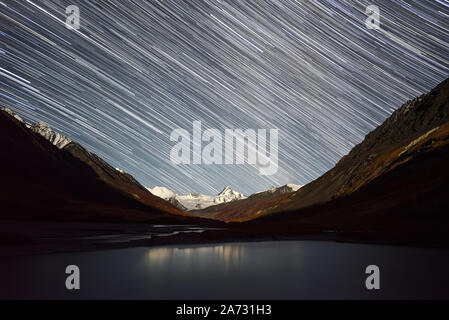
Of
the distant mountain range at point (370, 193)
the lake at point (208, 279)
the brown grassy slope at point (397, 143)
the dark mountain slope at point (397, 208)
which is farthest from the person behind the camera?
the brown grassy slope at point (397, 143)

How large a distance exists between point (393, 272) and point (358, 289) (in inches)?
339

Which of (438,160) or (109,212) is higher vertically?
(438,160)

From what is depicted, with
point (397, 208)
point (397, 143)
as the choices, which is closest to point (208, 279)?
point (397, 208)

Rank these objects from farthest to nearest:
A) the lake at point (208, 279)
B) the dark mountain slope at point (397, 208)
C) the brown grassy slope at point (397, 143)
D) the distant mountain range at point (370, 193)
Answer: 1. the brown grassy slope at point (397, 143)
2. the distant mountain range at point (370, 193)
3. the dark mountain slope at point (397, 208)
4. the lake at point (208, 279)

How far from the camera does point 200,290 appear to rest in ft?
65.3

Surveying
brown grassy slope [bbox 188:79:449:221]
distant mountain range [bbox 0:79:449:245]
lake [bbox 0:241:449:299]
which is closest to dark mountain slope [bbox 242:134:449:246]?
distant mountain range [bbox 0:79:449:245]

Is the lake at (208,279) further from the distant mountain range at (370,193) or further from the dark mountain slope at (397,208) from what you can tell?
the dark mountain slope at (397,208)

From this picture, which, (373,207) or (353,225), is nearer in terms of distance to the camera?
(353,225)

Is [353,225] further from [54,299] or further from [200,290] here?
[54,299]

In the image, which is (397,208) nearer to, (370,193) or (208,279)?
(370,193)

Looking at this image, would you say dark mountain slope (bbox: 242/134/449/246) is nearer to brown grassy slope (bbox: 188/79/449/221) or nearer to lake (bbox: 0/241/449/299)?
brown grassy slope (bbox: 188/79/449/221)

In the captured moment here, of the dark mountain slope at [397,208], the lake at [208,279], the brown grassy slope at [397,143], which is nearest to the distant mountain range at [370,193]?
the brown grassy slope at [397,143]
